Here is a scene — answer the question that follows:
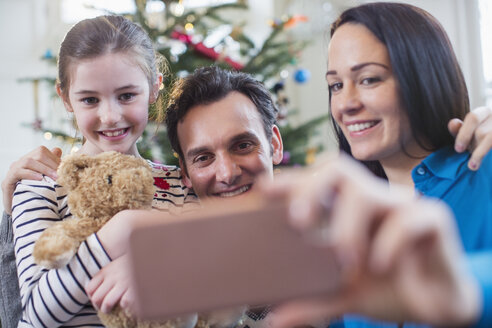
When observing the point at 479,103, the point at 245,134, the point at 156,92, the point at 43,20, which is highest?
the point at 43,20

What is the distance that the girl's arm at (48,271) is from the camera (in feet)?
2.94

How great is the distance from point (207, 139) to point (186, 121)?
0.10 m

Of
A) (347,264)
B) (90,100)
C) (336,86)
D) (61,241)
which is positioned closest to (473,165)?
(336,86)

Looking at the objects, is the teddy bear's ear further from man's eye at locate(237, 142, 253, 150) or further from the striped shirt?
man's eye at locate(237, 142, 253, 150)

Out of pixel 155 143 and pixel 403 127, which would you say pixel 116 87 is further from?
pixel 155 143

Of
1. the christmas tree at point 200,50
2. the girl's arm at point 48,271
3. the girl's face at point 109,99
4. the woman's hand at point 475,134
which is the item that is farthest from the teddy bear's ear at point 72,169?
the christmas tree at point 200,50

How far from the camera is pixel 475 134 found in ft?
3.05

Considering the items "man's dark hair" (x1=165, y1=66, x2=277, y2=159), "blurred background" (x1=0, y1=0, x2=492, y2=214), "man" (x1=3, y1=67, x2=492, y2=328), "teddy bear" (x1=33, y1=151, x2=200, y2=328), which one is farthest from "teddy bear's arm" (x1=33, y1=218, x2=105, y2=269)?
"blurred background" (x1=0, y1=0, x2=492, y2=214)

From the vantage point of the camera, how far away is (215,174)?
49.6 inches

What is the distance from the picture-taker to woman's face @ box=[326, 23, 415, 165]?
100cm

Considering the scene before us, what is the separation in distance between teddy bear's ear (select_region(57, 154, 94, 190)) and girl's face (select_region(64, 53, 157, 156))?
8.4 inches

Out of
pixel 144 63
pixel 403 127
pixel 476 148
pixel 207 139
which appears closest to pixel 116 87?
pixel 144 63

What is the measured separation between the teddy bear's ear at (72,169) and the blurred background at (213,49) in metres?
1.20

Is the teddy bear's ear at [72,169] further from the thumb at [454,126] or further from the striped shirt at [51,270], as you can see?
the thumb at [454,126]
